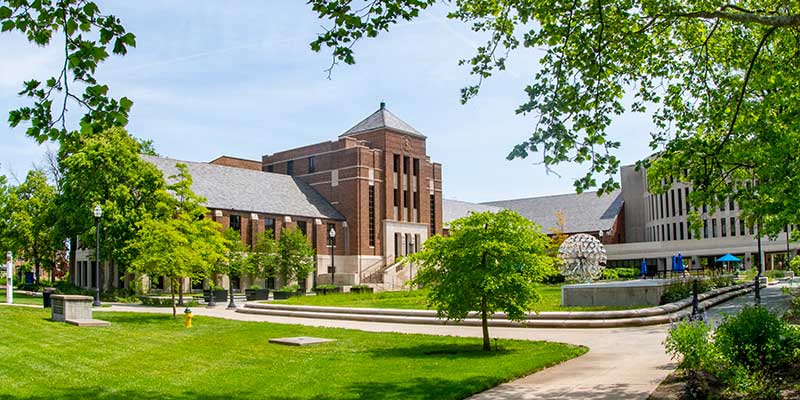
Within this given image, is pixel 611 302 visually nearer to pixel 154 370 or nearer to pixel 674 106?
pixel 674 106

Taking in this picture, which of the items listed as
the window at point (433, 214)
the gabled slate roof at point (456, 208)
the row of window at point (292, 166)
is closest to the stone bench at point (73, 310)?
the row of window at point (292, 166)

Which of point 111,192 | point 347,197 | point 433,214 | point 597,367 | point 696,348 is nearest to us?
point 696,348

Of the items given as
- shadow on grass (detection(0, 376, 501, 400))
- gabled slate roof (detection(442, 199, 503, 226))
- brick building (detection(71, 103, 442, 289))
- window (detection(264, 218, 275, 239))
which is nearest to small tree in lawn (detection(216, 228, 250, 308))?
brick building (detection(71, 103, 442, 289))

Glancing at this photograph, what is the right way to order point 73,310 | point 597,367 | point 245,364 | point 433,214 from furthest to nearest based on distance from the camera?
1. point 433,214
2. point 73,310
3. point 245,364
4. point 597,367

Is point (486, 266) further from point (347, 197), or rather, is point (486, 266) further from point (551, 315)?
point (347, 197)

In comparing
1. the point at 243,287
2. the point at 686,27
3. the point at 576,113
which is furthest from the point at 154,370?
the point at 243,287

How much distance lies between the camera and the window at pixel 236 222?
54.5 m

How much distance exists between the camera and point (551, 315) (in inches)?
849

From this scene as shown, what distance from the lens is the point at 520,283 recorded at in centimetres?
1498

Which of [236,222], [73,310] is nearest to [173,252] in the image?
[73,310]

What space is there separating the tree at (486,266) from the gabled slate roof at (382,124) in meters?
49.7

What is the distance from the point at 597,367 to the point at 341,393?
4.88 meters

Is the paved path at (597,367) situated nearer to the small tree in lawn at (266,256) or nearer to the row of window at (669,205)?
the small tree in lawn at (266,256)

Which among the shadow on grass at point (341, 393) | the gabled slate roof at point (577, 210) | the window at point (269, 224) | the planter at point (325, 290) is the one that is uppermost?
the gabled slate roof at point (577, 210)
